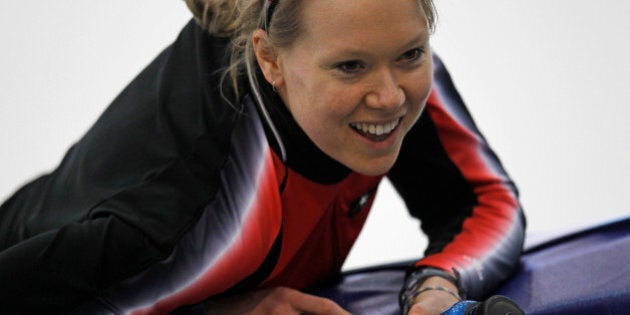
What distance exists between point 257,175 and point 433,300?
250mm

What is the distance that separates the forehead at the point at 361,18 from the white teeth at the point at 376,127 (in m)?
0.11

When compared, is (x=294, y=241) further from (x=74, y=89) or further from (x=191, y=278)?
(x=74, y=89)

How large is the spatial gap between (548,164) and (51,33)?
104cm

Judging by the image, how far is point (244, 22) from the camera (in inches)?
48.0

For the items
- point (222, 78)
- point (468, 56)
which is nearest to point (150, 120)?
point (222, 78)

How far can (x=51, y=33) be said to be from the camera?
2145 mm

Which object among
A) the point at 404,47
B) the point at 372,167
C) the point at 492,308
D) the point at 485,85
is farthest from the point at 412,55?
the point at 485,85

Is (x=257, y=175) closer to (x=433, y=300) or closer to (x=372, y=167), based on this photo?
(x=372, y=167)

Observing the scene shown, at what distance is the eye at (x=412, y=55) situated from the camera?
111 cm

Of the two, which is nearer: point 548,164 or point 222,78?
point 222,78

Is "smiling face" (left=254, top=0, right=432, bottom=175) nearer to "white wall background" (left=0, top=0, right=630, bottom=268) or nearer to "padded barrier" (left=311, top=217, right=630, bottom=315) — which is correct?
"padded barrier" (left=311, top=217, right=630, bottom=315)

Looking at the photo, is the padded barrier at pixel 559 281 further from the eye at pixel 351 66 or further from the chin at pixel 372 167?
the eye at pixel 351 66

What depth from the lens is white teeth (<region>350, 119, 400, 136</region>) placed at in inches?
45.2

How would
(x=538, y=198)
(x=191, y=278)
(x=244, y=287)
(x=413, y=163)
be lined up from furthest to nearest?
1. (x=538, y=198)
2. (x=413, y=163)
3. (x=244, y=287)
4. (x=191, y=278)
